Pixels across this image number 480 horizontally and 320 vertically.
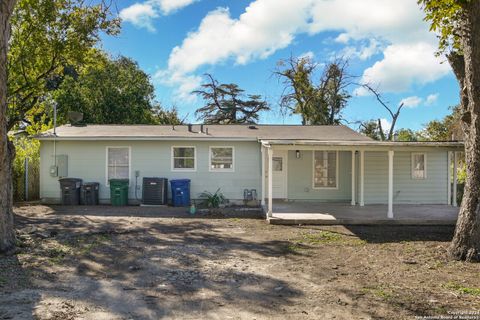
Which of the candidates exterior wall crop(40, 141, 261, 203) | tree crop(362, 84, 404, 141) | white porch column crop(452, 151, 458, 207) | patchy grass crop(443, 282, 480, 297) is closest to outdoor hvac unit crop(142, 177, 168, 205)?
exterior wall crop(40, 141, 261, 203)

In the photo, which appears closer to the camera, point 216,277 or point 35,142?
point 216,277

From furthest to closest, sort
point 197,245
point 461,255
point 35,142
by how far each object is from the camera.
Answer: point 35,142, point 197,245, point 461,255

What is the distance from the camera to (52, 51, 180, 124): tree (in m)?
22.6

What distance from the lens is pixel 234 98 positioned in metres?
34.2

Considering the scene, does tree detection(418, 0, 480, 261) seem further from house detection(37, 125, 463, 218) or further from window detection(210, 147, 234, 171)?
window detection(210, 147, 234, 171)

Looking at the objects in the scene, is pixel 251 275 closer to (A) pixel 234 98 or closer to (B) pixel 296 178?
(B) pixel 296 178

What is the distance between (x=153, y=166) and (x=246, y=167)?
338 cm

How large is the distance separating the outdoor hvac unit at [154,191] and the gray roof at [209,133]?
1.52 metres

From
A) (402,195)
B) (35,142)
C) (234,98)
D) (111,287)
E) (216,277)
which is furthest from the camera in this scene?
(234,98)

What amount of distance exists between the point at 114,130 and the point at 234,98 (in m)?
20.4

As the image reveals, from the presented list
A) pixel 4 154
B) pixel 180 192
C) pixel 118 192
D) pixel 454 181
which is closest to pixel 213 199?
pixel 180 192

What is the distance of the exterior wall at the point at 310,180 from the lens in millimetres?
13719

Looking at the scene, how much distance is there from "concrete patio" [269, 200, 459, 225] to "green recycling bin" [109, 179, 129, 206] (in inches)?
208

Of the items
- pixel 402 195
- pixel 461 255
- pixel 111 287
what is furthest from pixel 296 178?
pixel 111 287
